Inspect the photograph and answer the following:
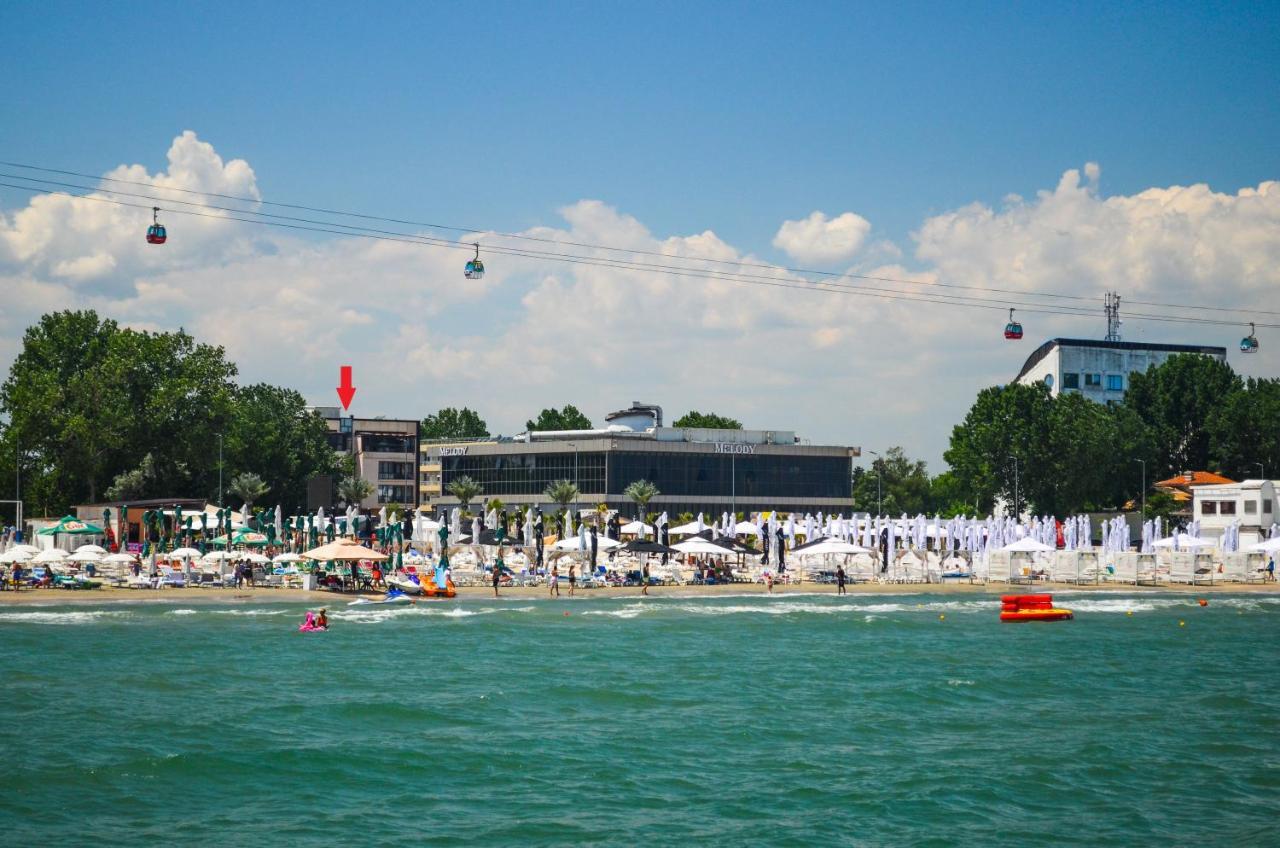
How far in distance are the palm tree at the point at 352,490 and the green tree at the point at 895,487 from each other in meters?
61.2

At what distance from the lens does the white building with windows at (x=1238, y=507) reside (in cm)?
9262

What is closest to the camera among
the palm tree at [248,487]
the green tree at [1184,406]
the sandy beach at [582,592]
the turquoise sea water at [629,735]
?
the turquoise sea water at [629,735]

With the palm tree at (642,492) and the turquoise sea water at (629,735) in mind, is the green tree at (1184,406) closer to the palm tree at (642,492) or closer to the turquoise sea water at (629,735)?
the palm tree at (642,492)

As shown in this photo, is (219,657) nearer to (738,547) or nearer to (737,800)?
(737,800)

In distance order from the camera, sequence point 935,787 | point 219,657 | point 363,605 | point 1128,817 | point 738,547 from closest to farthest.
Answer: point 1128,817, point 935,787, point 219,657, point 363,605, point 738,547

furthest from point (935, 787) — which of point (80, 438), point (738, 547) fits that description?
point (80, 438)

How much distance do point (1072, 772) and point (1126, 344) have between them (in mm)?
125291

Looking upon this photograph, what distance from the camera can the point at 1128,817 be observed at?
75.0ft

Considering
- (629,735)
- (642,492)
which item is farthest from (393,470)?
(629,735)

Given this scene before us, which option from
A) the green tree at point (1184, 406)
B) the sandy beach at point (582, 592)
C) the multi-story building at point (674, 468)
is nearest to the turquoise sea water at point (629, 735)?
the sandy beach at point (582, 592)

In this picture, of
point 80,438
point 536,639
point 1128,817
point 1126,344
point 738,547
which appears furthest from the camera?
point 1126,344

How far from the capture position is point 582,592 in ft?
217

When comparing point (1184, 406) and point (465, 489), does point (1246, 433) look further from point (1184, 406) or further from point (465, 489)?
point (465, 489)

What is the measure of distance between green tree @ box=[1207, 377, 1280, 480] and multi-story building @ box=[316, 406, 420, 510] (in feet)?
260
